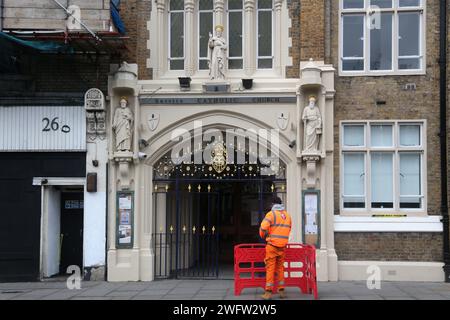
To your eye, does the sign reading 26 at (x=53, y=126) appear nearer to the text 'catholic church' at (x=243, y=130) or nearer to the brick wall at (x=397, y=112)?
the text 'catholic church' at (x=243, y=130)

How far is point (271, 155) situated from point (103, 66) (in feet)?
14.7

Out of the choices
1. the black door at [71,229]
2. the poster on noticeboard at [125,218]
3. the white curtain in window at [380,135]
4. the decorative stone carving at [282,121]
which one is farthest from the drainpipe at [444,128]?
the black door at [71,229]

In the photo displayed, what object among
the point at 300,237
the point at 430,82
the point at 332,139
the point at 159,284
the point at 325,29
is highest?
the point at 325,29

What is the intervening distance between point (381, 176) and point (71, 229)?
7.62m

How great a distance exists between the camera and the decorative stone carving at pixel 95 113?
13.8 meters

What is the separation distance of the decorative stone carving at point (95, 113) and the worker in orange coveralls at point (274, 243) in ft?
16.8

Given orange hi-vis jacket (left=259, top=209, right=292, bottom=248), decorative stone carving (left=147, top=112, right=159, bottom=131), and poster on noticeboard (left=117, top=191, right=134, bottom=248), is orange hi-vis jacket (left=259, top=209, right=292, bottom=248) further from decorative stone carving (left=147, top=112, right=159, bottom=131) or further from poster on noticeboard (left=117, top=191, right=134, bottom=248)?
decorative stone carving (left=147, top=112, right=159, bottom=131)

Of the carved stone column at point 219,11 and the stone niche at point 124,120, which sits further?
the carved stone column at point 219,11

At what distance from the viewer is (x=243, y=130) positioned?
1409 cm

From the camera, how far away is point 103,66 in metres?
14.3

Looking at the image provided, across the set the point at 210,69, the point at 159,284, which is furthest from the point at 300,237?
the point at 210,69

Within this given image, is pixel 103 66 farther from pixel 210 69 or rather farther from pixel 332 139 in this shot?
pixel 332 139

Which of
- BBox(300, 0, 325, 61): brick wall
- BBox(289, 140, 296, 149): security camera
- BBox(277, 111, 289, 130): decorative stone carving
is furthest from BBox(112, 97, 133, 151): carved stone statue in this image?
BBox(300, 0, 325, 61): brick wall

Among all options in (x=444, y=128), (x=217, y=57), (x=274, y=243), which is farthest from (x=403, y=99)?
(x=274, y=243)
